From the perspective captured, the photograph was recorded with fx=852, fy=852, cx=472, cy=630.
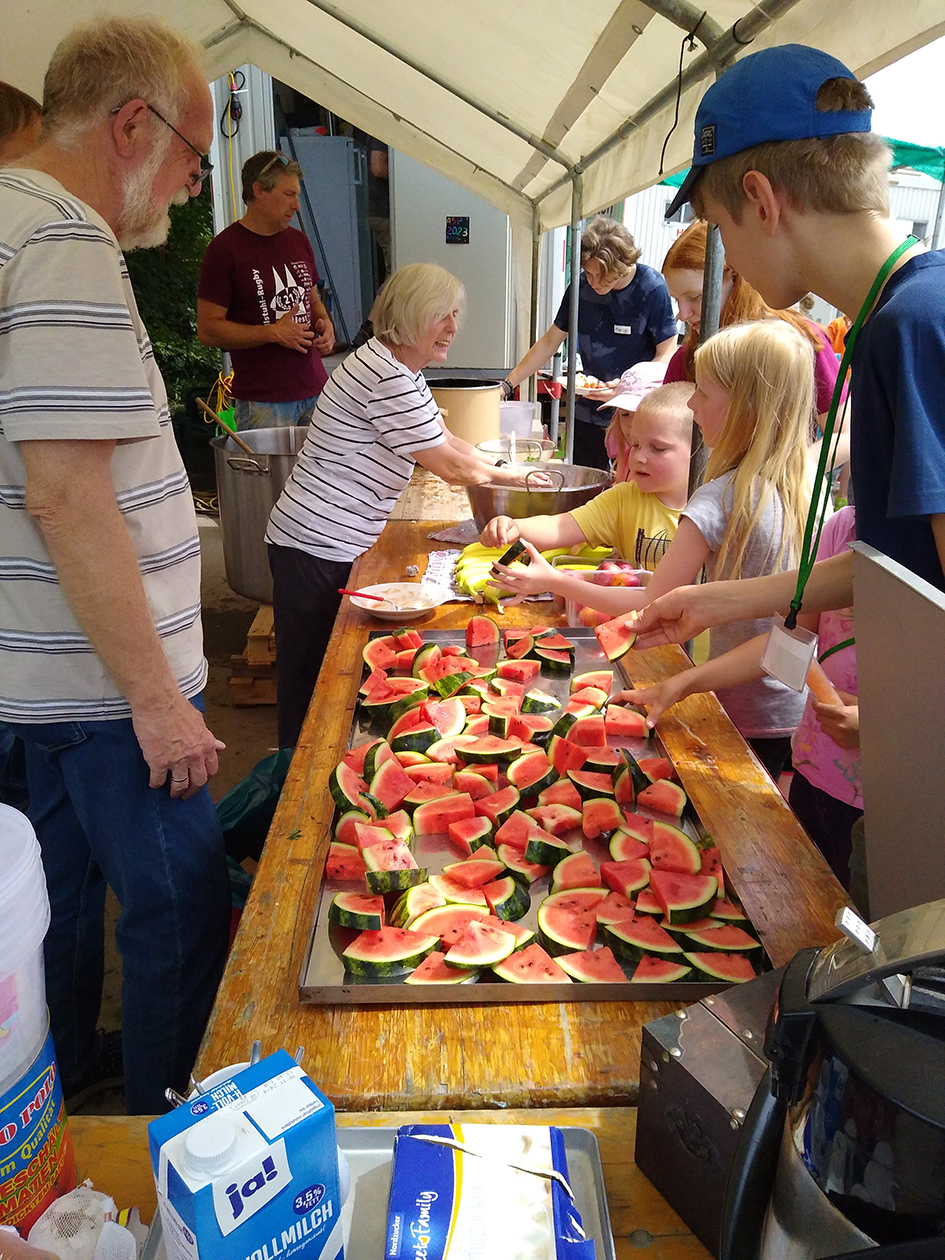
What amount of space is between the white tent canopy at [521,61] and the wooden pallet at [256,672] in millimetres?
2847

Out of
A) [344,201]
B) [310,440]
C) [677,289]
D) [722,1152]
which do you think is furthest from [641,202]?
[722,1152]

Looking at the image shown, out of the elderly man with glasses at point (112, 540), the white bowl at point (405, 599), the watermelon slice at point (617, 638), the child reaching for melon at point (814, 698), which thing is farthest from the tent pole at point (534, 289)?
the elderly man with glasses at point (112, 540)

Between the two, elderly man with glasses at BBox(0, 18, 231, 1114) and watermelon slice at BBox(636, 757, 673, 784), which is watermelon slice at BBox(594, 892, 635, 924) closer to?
watermelon slice at BBox(636, 757, 673, 784)

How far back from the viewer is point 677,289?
3.84 meters

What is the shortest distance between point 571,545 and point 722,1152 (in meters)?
2.41

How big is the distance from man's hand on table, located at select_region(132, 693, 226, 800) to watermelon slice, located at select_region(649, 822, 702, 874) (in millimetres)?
838

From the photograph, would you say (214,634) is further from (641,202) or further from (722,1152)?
(641,202)

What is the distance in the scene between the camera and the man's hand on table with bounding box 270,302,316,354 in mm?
4992

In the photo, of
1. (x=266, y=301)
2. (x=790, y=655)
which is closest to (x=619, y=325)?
(x=266, y=301)

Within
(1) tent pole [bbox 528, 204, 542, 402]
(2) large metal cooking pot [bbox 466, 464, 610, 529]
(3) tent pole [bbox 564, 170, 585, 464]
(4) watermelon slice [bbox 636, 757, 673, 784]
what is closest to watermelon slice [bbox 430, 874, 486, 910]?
(4) watermelon slice [bbox 636, 757, 673, 784]

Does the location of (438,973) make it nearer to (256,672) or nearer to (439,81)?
(256,672)

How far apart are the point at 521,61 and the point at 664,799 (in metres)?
3.27

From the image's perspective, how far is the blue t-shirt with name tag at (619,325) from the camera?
548 cm

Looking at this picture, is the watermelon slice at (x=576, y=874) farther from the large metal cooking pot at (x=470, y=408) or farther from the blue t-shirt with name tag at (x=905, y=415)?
the large metal cooking pot at (x=470, y=408)
